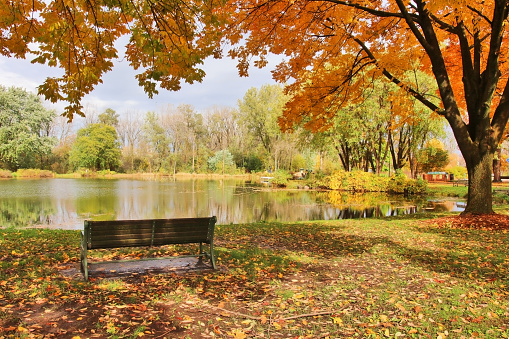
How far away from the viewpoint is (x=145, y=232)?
180 inches

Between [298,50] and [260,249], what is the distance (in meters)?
5.85

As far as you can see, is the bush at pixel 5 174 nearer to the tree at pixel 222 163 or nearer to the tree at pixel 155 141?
the tree at pixel 155 141

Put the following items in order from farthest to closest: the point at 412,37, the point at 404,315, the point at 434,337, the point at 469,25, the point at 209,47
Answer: the point at 412,37
the point at 469,25
the point at 209,47
the point at 404,315
the point at 434,337

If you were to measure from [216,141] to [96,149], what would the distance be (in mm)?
22007

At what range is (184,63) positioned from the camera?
616cm

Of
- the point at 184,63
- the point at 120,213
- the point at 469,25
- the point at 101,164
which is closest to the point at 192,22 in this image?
the point at 184,63

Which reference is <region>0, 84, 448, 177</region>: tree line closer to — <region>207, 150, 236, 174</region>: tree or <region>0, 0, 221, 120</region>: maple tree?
<region>207, 150, 236, 174</region>: tree

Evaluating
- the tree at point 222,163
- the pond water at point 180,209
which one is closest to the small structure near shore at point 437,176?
the pond water at point 180,209

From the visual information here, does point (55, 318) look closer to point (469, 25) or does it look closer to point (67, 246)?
point (67, 246)

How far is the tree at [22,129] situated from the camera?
144ft

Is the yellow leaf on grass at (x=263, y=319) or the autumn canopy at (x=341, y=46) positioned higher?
the autumn canopy at (x=341, y=46)

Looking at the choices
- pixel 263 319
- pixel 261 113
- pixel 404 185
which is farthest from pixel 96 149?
pixel 263 319

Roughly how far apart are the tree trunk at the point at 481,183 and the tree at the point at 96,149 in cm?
5771

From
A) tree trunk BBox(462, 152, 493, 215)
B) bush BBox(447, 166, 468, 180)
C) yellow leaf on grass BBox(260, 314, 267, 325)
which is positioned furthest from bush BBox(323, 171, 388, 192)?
yellow leaf on grass BBox(260, 314, 267, 325)
